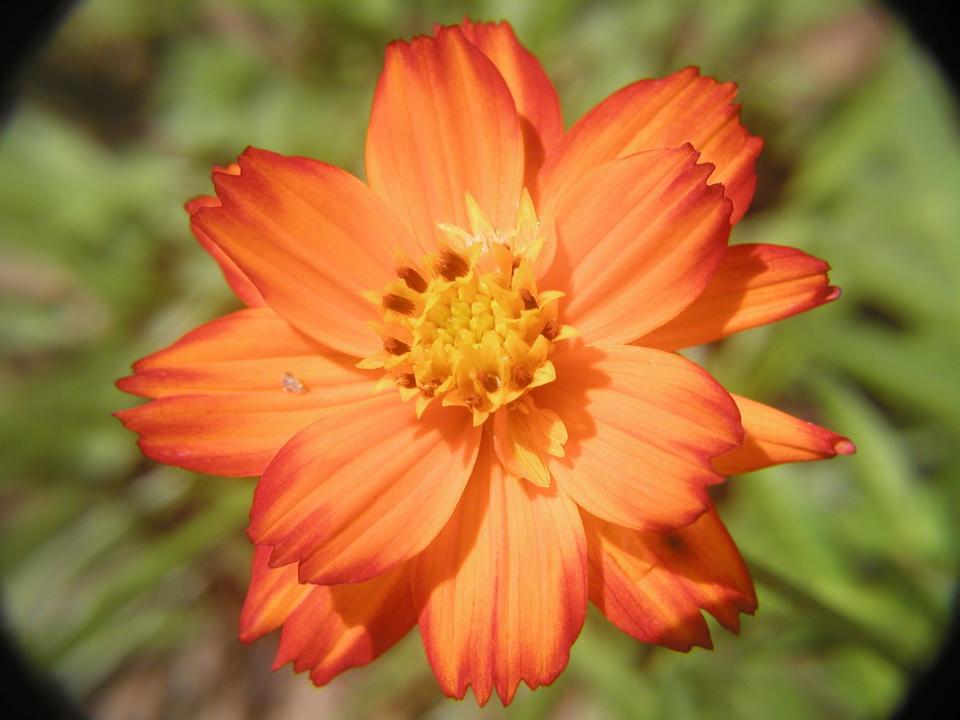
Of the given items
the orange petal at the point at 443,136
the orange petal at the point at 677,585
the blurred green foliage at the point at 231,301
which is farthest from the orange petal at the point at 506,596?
the blurred green foliage at the point at 231,301

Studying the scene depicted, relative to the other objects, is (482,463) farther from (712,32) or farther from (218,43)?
(218,43)

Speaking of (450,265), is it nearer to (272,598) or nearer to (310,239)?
(310,239)

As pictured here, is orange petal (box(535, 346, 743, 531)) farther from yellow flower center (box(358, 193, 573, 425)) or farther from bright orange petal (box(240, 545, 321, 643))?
bright orange petal (box(240, 545, 321, 643))

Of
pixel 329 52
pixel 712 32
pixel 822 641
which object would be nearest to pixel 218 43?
pixel 329 52

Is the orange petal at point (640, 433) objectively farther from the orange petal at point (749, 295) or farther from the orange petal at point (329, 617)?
the orange petal at point (329, 617)

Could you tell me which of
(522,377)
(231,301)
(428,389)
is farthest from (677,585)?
(231,301)

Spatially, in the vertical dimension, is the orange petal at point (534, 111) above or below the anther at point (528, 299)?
above
